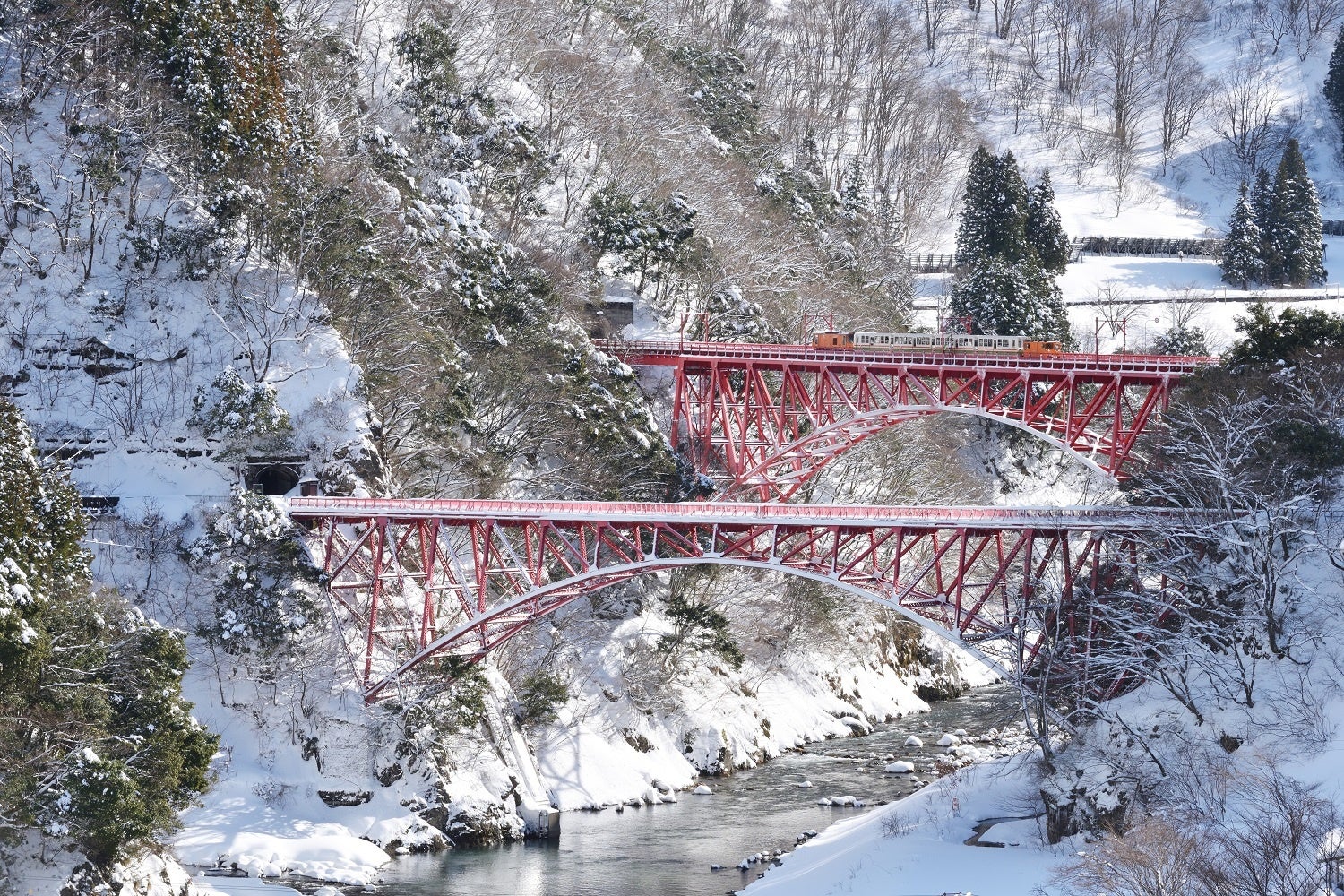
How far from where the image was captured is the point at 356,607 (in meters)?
42.8

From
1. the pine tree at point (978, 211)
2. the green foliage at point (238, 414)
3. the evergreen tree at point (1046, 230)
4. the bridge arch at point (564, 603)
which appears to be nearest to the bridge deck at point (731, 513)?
the bridge arch at point (564, 603)

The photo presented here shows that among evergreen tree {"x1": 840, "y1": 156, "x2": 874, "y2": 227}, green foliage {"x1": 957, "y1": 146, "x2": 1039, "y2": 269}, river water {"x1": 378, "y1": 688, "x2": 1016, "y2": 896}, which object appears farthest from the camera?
evergreen tree {"x1": 840, "y1": 156, "x2": 874, "y2": 227}

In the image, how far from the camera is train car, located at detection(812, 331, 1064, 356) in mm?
51781

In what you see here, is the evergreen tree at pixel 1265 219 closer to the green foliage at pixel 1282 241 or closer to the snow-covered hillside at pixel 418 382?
the green foliage at pixel 1282 241

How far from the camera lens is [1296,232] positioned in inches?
3223

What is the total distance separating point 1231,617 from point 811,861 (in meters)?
11.1

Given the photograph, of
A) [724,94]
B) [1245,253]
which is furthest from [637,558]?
[1245,253]

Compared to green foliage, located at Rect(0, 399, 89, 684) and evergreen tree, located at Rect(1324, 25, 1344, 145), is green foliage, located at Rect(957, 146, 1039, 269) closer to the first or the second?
evergreen tree, located at Rect(1324, 25, 1344, 145)

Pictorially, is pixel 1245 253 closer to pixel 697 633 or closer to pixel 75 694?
pixel 697 633

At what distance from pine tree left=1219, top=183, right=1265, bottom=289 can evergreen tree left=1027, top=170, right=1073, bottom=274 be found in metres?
10.1

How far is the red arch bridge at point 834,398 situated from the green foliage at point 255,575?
17038 millimetres

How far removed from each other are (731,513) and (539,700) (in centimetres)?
921

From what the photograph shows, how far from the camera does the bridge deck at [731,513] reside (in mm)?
36875

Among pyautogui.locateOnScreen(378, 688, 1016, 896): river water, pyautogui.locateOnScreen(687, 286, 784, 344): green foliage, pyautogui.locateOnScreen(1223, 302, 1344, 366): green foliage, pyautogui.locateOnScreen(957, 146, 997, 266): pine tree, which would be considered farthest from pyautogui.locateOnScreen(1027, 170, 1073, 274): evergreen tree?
pyautogui.locateOnScreen(1223, 302, 1344, 366): green foliage
